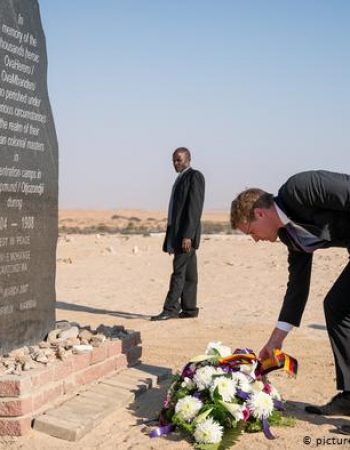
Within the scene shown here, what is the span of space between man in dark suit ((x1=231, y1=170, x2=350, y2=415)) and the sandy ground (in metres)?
0.59

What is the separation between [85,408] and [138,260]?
34.8 ft

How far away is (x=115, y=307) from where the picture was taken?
9.25m

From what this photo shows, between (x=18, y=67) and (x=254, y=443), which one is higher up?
(x=18, y=67)

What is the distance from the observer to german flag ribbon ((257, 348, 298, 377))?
13.5 feet

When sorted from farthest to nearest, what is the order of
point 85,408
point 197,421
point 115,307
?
point 115,307 < point 85,408 < point 197,421

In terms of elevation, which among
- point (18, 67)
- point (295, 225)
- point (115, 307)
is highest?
point (18, 67)

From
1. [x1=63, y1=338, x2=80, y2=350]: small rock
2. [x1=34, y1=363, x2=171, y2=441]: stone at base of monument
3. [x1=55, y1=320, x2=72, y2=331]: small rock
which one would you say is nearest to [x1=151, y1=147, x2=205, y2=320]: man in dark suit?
[x1=55, y1=320, x2=72, y2=331]: small rock

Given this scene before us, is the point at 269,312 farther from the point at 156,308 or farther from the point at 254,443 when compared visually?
the point at 254,443

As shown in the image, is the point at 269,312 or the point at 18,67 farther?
the point at 269,312

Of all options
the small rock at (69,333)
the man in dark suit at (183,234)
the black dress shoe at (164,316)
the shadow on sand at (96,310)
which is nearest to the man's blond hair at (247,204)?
the small rock at (69,333)

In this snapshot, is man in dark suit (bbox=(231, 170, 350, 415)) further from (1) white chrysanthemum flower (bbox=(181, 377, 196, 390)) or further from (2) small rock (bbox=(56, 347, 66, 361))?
(2) small rock (bbox=(56, 347, 66, 361))

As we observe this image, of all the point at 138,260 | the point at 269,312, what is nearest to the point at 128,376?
the point at 269,312

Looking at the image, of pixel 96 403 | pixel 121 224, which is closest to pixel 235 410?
pixel 96 403

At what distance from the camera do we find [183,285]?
8008 millimetres
